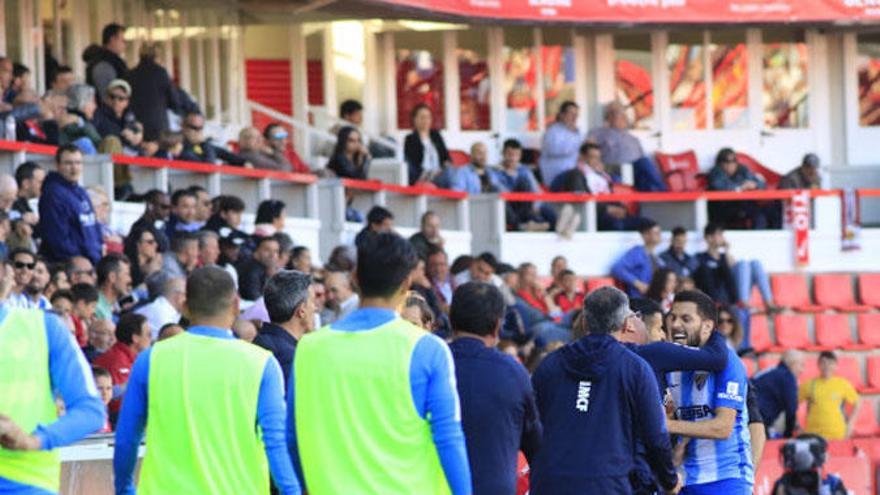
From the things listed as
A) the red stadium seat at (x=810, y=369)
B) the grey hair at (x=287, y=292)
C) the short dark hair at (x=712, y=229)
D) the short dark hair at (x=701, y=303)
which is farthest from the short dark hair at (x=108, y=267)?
the red stadium seat at (x=810, y=369)

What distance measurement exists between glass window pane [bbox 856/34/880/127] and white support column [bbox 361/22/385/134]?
6453mm

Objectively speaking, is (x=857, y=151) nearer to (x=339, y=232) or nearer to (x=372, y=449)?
(x=339, y=232)

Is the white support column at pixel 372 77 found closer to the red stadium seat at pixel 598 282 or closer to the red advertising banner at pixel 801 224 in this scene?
the red stadium seat at pixel 598 282

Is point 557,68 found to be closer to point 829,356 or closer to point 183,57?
point 183,57

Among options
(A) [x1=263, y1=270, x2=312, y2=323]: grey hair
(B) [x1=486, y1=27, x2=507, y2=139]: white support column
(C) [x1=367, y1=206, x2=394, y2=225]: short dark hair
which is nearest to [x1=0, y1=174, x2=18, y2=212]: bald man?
(C) [x1=367, y1=206, x2=394, y2=225]: short dark hair

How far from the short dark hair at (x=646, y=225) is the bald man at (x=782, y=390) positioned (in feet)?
9.50

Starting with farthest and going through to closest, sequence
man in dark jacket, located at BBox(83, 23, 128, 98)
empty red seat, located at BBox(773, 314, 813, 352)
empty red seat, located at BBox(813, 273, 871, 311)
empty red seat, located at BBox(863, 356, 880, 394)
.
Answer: empty red seat, located at BBox(813, 273, 871, 311), empty red seat, located at BBox(773, 314, 813, 352), empty red seat, located at BBox(863, 356, 880, 394), man in dark jacket, located at BBox(83, 23, 128, 98)

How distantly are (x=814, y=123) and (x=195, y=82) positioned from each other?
28.1ft

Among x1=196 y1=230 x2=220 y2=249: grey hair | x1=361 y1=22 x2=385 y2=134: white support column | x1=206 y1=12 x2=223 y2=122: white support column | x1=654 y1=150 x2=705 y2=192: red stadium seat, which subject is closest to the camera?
x1=196 y1=230 x2=220 y2=249: grey hair

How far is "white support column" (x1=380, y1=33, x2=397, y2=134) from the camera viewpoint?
1195 inches

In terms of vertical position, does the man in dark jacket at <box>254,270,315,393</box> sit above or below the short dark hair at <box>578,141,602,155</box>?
below

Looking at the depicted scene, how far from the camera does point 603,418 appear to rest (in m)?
9.47

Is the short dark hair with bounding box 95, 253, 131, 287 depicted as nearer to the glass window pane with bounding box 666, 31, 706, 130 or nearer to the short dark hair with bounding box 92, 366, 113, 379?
the short dark hair with bounding box 92, 366, 113, 379

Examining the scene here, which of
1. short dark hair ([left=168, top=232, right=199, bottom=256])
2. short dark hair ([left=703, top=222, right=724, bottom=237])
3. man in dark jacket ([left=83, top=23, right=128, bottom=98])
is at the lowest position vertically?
short dark hair ([left=703, top=222, right=724, bottom=237])
